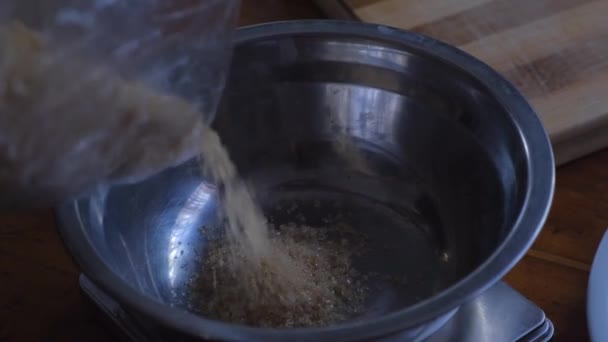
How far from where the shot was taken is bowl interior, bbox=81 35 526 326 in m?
0.61

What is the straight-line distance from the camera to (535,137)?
0.54 metres

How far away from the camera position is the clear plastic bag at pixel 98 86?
0.39 metres

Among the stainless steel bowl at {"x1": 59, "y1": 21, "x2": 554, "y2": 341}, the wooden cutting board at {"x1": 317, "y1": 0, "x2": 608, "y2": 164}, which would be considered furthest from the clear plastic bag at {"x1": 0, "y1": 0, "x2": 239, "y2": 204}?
the wooden cutting board at {"x1": 317, "y1": 0, "x2": 608, "y2": 164}

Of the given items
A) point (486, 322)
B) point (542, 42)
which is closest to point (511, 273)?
point (486, 322)

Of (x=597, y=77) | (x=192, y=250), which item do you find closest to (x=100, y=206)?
(x=192, y=250)

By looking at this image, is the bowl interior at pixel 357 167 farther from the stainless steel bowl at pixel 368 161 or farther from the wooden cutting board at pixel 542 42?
the wooden cutting board at pixel 542 42

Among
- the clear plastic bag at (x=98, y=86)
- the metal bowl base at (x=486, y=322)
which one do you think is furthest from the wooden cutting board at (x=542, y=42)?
the clear plastic bag at (x=98, y=86)

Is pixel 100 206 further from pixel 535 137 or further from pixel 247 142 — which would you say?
pixel 535 137

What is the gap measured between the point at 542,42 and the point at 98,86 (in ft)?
1.71

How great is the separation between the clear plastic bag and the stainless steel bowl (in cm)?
7

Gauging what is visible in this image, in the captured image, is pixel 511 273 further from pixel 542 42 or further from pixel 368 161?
pixel 542 42

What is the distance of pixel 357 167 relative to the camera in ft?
2.35

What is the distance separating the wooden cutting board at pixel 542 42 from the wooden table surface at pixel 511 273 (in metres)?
0.04

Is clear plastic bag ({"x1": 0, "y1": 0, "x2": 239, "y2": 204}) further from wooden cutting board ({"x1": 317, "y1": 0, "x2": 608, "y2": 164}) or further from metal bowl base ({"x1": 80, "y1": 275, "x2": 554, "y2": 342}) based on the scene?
wooden cutting board ({"x1": 317, "y1": 0, "x2": 608, "y2": 164})
